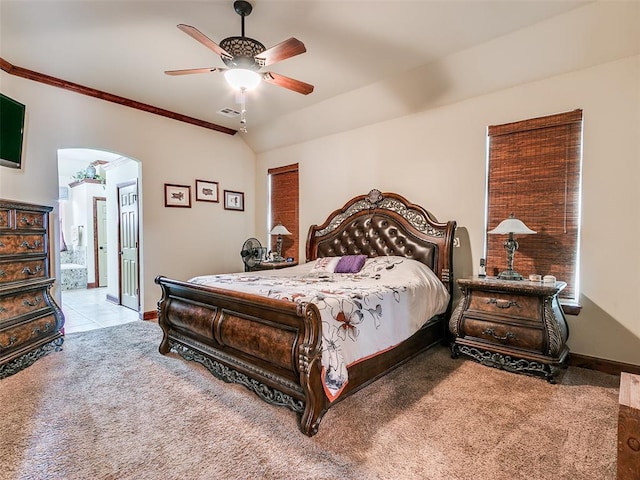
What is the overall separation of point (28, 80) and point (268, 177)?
3325mm

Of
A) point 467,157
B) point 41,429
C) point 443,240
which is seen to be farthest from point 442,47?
point 41,429

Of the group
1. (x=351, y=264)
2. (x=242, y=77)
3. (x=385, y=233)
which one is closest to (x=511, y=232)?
(x=385, y=233)

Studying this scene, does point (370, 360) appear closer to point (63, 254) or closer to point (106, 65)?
point (106, 65)

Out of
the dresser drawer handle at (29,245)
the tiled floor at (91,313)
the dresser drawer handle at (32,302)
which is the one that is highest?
the dresser drawer handle at (29,245)

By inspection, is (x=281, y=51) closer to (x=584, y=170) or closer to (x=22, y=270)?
(x=584, y=170)

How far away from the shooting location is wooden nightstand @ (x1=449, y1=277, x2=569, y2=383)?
108 inches

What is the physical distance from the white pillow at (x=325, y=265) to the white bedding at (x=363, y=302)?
0.19 meters

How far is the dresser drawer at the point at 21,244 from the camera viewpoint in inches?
115

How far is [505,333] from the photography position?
2.93 meters

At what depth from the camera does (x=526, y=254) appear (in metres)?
3.35

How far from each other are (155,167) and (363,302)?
3961mm

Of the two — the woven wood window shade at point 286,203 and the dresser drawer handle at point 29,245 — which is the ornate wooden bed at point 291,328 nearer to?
the dresser drawer handle at point 29,245

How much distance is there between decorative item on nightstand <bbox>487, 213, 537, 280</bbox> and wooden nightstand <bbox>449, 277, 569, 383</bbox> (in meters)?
0.15

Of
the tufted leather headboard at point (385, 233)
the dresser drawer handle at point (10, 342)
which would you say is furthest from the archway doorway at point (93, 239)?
the tufted leather headboard at point (385, 233)
